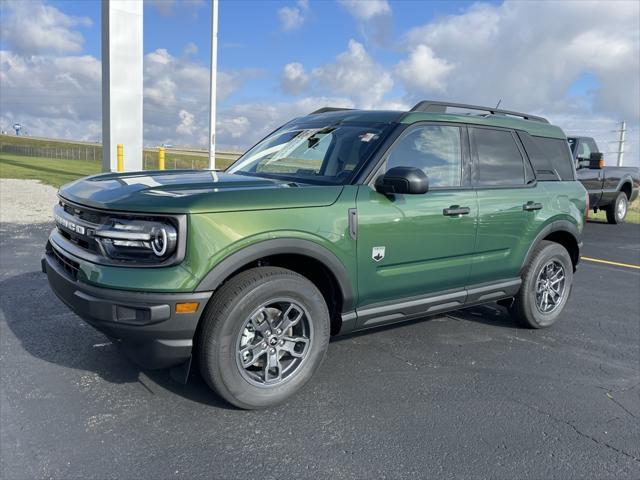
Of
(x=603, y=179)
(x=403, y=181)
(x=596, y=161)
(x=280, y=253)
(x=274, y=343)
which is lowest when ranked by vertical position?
(x=274, y=343)

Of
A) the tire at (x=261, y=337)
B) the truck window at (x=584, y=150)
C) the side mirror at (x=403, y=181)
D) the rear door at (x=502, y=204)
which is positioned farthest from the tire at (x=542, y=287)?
the truck window at (x=584, y=150)

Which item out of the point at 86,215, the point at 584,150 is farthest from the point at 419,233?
the point at 584,150

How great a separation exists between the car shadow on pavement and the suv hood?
47.9 inches

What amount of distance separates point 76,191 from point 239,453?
1.92 metres

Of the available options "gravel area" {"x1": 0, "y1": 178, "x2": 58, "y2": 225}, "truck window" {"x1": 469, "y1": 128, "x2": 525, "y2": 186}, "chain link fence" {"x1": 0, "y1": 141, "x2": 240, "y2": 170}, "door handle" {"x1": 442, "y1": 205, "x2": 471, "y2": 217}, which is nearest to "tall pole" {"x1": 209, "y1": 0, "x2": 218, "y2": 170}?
"gravel area" {"x1": 0, "y1": 178, "x2": 58, "y2": 225}

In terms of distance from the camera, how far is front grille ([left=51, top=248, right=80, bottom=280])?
310cm

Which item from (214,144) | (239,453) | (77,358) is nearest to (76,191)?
(77,358)

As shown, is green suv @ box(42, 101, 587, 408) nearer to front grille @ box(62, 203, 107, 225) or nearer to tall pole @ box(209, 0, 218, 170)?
front grille @ box(62, 203, 107, 225)

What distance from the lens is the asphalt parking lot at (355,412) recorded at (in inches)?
107

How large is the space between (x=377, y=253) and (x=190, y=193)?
4.31 feet

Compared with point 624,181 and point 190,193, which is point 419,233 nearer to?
point 190,193

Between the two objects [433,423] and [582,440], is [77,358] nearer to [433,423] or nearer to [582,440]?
[433,423]

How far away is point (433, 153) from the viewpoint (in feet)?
13.4

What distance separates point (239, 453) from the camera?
279 centimetres
